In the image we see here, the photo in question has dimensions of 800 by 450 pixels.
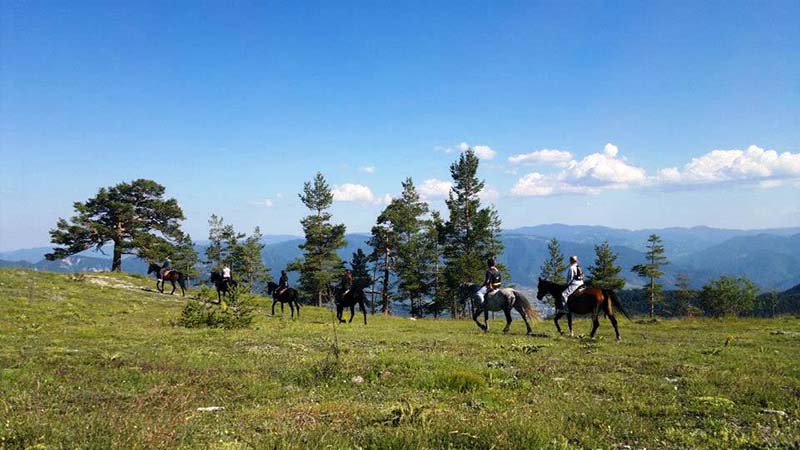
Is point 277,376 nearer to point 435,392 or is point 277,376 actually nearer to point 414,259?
point 435,392

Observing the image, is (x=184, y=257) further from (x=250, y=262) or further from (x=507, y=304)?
(x=507, y=304)

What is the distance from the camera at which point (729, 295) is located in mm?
94375

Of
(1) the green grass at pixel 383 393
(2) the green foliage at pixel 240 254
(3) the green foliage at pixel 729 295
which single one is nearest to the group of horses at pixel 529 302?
(1) the green grass at pixel 383 393

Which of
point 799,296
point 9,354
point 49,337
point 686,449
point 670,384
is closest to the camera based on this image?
point 686,449

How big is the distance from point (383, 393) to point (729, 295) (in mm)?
108645

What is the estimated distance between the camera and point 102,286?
37.5 metres

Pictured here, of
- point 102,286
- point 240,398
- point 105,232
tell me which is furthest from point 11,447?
point 105,232

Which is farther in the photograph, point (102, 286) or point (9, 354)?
point (102, 286)

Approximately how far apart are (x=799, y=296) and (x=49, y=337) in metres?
231

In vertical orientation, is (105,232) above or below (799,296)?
above

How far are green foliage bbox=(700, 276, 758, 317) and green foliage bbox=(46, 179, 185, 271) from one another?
10136 cm

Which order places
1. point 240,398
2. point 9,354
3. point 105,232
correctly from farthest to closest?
point 105,232 → point 9,354 → point 240,398

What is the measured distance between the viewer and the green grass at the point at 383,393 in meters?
6.36

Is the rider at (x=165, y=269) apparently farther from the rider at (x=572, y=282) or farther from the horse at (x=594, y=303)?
the rider at (x=572, y=282)
